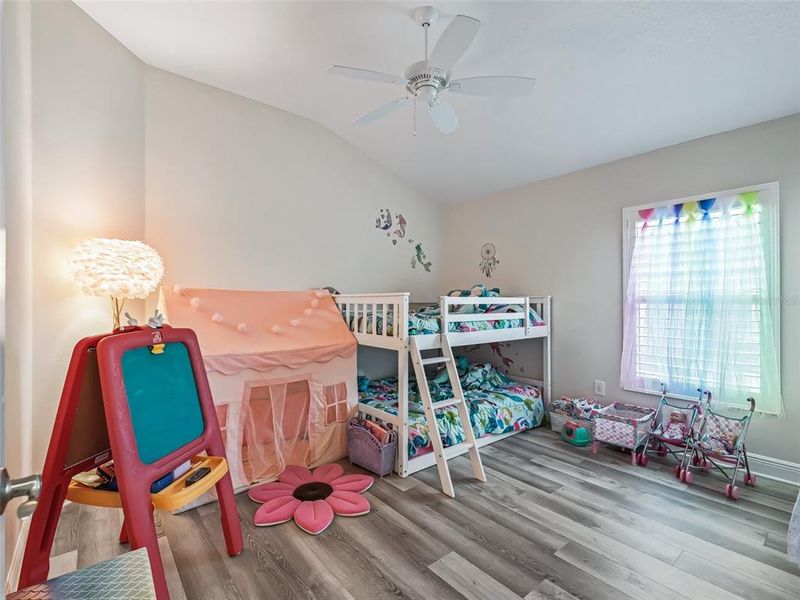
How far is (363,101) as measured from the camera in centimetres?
315

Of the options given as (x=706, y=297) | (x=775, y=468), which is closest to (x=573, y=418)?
(x=775, y=468)

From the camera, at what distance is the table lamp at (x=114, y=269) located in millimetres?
2191

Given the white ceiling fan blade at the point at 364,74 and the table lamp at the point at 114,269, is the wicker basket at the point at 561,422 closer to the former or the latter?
the white ceiling fan blade at the point at 364,74

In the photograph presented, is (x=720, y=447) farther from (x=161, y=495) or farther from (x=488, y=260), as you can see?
(x=161, y=495)

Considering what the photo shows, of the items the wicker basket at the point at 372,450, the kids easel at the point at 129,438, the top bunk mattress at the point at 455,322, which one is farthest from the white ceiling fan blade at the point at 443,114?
the wicker basket at the point at 372,450

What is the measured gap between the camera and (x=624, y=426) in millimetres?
2980

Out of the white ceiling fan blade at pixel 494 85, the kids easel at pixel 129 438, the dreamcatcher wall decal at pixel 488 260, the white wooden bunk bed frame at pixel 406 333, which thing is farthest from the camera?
the dreamcatcher wall decal at pixel 488 260

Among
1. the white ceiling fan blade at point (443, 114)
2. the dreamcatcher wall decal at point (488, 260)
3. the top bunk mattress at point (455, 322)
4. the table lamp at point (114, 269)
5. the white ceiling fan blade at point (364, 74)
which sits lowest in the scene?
the top bunk mattress at point (455, 322)

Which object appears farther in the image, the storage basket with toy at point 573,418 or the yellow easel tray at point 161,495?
the storage basket with toy at point 573,418

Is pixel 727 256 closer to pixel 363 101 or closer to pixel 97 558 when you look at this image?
pixel 363 101

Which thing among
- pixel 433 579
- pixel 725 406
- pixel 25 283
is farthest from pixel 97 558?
pixel 725 406

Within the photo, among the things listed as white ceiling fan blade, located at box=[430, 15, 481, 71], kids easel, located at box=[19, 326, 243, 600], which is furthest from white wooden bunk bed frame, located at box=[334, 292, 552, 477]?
white ceiling fan blade, located at box=[430, 15, 481, 71]

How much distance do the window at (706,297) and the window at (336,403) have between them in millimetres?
2409

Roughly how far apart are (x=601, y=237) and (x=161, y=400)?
357 cm
